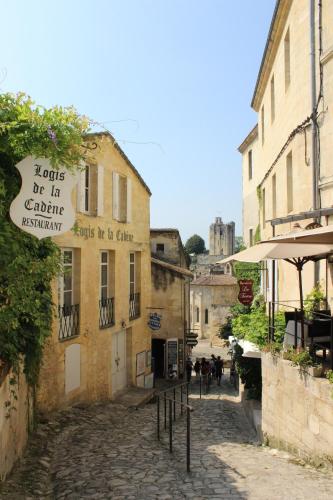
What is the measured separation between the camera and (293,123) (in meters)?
12.7

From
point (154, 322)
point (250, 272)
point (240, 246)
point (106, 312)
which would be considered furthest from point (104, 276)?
point (240, 246)

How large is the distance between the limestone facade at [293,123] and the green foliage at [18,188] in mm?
5378

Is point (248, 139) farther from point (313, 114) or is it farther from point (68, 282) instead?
point (68, 282)

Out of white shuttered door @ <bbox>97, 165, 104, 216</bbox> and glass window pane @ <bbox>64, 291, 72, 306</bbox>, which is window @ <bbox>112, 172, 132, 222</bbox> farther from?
glass window pane @ <bbox>64, 291, 72, 306</bbox>

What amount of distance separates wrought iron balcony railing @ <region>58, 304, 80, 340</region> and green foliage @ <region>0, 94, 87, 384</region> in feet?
19.7

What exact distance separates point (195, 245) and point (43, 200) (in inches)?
4692

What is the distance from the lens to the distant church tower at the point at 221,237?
99188mm

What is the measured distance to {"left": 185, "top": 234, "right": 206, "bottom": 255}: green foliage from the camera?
12306 cm

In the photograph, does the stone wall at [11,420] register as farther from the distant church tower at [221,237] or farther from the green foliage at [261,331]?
the distant church tower at [221,237]

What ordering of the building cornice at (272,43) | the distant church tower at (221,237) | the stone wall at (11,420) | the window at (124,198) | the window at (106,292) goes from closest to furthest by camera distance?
the stone wall at (11,420)
the building cornice at (272,43)
the window at (106,292)
the window at (124,198)
the distant church tower at (221,237)

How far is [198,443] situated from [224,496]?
137 inches

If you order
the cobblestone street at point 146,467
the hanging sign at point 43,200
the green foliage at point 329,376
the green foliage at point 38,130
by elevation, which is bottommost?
the cobblestone street at point 146,467

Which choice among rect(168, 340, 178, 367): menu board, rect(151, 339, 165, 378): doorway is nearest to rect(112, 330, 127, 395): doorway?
rect(168, 340, 178, 367): menu board

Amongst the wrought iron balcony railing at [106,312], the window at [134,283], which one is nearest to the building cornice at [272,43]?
the window at [134,283]
